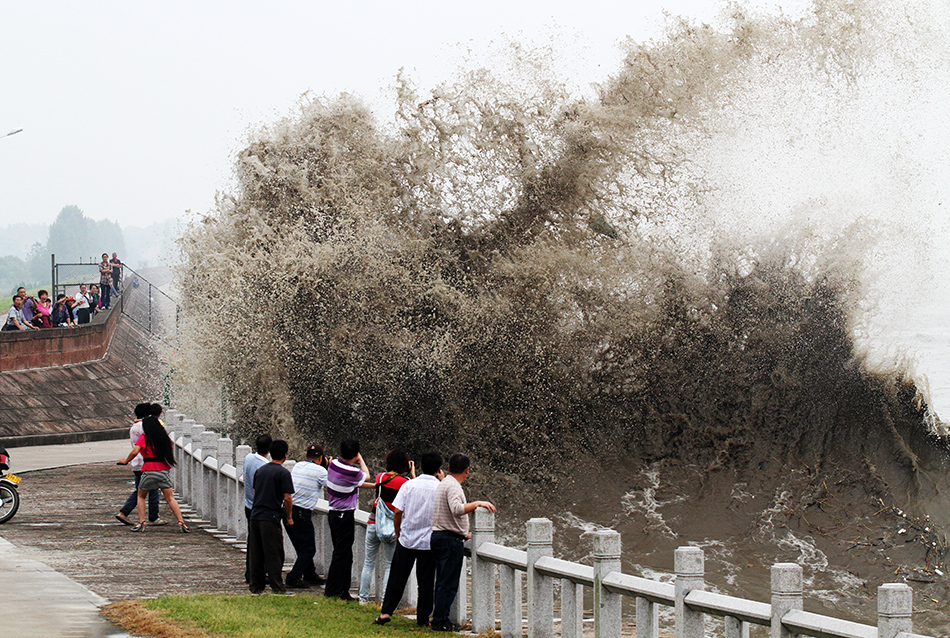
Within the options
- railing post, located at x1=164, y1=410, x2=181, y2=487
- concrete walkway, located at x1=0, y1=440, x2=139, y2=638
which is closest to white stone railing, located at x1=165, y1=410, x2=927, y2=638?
concrete walkway, located at x1=0, y1=440, x2=139, y2=638

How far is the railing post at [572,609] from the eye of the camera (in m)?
8.03

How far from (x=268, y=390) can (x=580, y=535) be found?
357 inches

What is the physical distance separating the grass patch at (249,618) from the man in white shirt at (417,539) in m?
0.21

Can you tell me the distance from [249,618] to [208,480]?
7421 mm

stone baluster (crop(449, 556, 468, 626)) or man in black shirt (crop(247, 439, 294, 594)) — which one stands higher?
man in black shirt (crop(247, 439, 294, 594))

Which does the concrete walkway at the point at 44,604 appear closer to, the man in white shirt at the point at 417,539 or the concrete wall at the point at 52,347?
the man in white shirt at the point at 417,539

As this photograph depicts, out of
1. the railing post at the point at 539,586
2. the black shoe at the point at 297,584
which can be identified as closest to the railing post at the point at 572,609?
the railing post at the point at 539,586

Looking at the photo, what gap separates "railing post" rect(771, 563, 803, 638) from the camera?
6301mm

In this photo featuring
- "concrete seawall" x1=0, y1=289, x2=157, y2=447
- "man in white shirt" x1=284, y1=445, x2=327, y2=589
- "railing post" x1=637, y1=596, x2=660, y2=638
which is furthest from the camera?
"concrete seawall" x1=0, y1=289, x2=157, y2=447

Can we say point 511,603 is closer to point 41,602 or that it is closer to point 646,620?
point 646,620

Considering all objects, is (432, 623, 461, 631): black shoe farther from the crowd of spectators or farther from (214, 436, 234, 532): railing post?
the crowd of spectators

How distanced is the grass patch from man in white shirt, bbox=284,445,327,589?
36.6 inches

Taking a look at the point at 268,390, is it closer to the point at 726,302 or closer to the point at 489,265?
the point at 489,265

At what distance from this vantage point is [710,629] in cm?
1691
